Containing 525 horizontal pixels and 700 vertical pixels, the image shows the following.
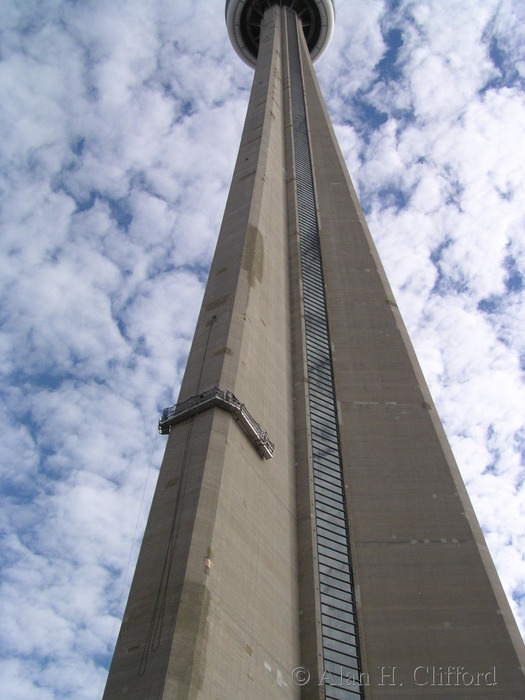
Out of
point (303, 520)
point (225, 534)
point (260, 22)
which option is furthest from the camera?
point (260, 22)

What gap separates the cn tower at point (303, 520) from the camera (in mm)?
10453

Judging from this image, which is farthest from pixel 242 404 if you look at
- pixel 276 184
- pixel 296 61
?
pixel 296 61

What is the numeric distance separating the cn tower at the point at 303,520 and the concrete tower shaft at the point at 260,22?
101ft

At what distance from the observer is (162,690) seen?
879 cm

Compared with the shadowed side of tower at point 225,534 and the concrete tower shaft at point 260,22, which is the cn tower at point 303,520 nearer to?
the shadowed side of tower at point 225,534

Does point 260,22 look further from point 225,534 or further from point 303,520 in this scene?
point 225,534

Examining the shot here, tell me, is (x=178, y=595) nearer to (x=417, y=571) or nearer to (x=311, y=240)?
(x=417, y=571)

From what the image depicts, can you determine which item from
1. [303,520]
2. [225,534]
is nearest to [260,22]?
[303,520]

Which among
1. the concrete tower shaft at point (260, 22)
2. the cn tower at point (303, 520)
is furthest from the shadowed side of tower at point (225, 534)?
the concrete tower shaft at point (260, 22)

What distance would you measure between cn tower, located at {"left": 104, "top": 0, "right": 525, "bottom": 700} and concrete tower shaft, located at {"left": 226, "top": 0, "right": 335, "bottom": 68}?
3079cm

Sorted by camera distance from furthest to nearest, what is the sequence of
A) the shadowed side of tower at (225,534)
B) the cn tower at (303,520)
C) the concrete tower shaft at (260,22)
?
1. the concrete tower shaft at (260,22)
2. the cn tower at (303,520)
3. the shadowed side of tower at (225,534)

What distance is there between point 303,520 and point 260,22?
43.2 meters

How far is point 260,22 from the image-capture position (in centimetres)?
4897

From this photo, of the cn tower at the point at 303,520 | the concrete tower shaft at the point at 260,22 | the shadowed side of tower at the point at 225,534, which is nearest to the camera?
the shadowed side of tower at the point at 225,534
